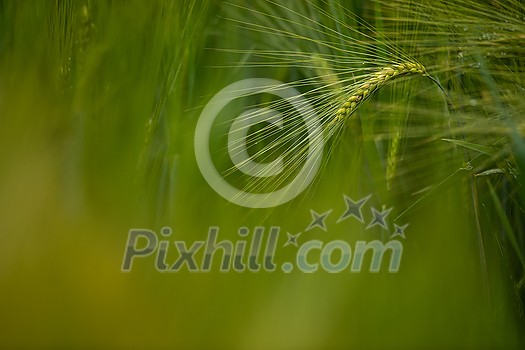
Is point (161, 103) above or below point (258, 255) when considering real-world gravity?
above

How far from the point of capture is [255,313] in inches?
92.5

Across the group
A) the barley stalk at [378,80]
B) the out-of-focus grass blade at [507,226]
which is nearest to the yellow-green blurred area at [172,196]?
the out-of-focus grass blade at [507,226]

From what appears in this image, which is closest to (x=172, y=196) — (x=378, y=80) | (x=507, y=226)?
(x=378, y=80)

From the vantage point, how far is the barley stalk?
83.1 inches

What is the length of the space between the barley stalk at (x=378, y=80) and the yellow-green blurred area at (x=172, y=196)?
7.7 inches

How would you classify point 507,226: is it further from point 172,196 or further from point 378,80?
point 172,196

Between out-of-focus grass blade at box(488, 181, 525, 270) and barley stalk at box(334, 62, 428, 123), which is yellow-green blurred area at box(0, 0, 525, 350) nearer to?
out-of-focus grass blade at box(488, 181, 525, 270)

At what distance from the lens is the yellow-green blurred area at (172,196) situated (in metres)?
2.24

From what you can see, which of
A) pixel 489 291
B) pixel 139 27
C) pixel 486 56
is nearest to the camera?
pixel 486 56

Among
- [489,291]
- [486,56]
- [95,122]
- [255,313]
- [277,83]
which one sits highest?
[486,56]

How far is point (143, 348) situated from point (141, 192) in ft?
1.77

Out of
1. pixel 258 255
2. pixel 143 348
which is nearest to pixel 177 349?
pixel 143 348

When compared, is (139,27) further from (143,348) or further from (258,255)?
(143,348)

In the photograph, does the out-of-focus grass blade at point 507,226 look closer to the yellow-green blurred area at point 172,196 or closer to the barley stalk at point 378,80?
the yellow-green blurred area at point 172,196
